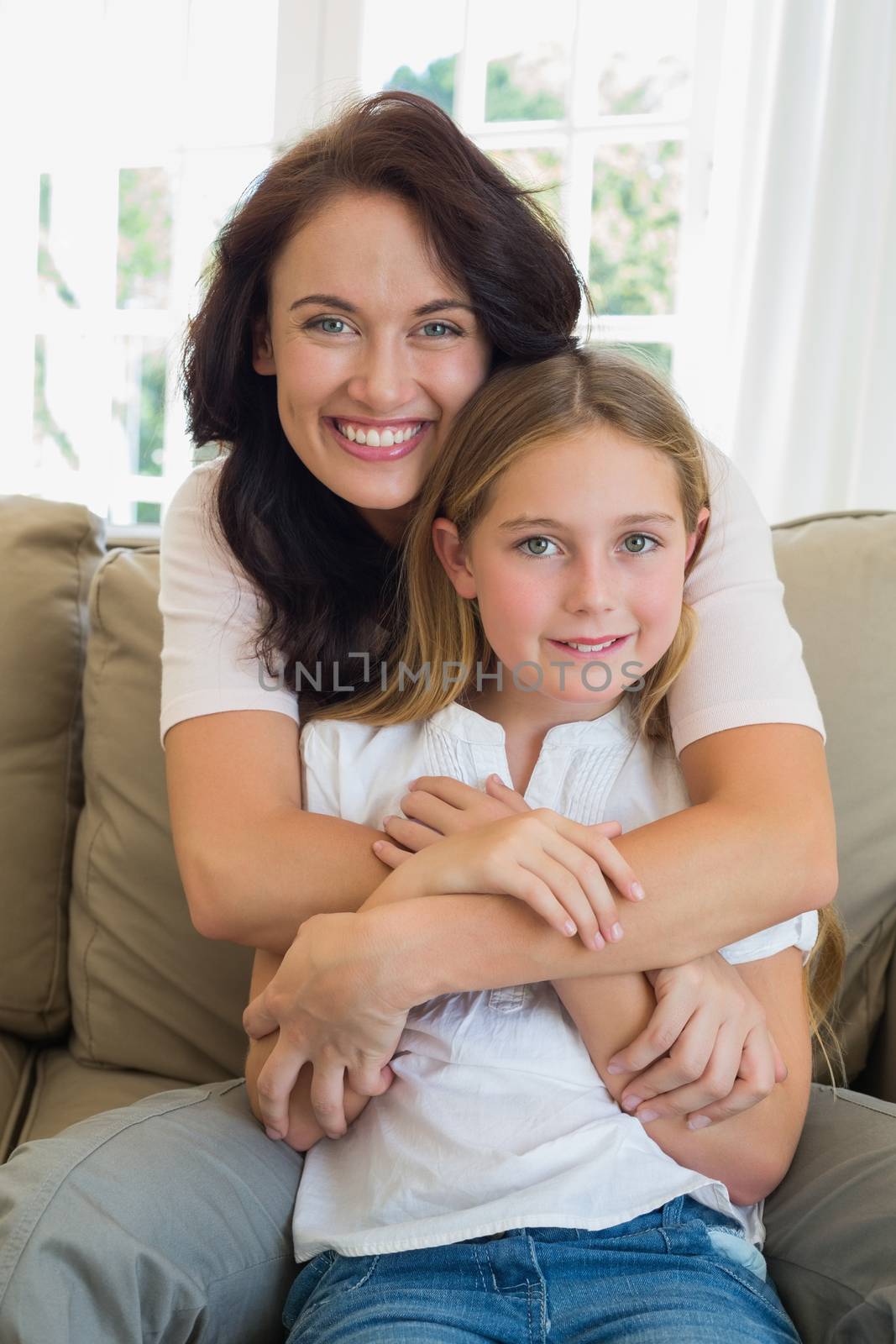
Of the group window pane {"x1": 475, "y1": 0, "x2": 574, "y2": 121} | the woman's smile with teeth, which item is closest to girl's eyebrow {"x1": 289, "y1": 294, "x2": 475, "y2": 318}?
the woman's smile with teeth

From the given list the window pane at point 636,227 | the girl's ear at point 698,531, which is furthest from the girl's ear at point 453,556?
the window pane at point 636,227

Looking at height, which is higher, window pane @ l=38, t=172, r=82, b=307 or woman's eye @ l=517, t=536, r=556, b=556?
window pane @ l=38, t=172, r=82, b=307

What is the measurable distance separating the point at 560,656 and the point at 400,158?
0.52m

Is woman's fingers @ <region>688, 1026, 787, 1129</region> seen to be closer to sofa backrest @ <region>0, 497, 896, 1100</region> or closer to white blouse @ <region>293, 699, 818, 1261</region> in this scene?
white blouse @ <region>293, 699, 818, 1261</region>

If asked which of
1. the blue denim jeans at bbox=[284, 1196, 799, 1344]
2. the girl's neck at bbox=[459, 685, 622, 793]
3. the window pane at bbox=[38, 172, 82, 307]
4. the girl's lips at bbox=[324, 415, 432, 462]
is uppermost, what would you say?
the window pane at bbox=[38, 172, 82, 307]

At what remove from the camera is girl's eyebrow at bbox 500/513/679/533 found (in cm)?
110

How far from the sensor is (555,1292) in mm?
938

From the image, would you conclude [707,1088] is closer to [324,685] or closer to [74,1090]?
[324,685]

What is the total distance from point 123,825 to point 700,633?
77cm

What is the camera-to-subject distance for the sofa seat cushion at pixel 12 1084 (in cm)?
140

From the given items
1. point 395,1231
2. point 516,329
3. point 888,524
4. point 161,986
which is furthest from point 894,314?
point 395,1231

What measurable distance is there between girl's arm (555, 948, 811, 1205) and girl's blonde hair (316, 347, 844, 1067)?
0.12m

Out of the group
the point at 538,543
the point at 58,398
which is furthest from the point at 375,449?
the point at 58,398

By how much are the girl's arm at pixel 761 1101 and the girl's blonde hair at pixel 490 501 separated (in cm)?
12
